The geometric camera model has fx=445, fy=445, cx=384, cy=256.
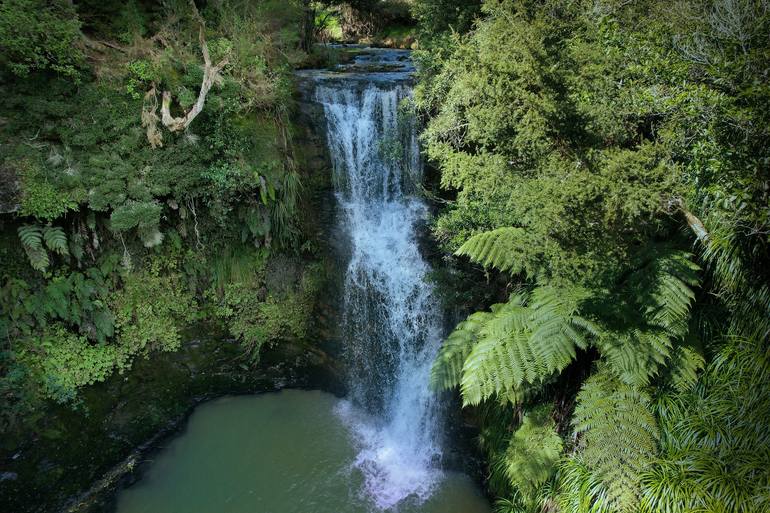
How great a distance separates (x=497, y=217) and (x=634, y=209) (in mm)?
1852

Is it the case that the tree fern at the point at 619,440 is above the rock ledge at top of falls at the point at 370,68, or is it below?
below

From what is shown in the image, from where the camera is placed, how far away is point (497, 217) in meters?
5.07

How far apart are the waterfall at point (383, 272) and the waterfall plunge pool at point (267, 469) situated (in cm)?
59

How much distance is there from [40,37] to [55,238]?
263 centimetres

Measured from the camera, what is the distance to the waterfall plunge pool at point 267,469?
20.3ft

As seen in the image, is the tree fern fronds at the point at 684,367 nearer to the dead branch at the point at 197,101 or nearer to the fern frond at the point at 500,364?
the fern frond at the point at 500,364

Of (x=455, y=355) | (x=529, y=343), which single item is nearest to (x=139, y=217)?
(x=455, y=355)

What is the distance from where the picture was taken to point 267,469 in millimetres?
6699

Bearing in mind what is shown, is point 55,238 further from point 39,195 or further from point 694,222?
point 694,222

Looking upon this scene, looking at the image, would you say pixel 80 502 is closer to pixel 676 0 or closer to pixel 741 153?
pixel 741 153

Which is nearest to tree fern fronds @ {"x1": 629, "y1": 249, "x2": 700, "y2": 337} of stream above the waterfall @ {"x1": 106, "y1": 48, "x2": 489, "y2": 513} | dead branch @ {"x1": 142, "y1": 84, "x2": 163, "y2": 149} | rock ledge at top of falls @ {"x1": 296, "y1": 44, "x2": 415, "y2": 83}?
stream above the waterfall @ {"x1": 106, "y1": 48, "x2": 489, "y2": 513}

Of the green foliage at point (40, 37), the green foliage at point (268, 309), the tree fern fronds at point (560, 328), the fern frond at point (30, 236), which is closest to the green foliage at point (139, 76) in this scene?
the green foliage at point (40, 37)

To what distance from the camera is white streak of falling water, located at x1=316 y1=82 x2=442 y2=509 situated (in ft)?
24.1

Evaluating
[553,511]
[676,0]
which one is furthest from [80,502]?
[676,0]
